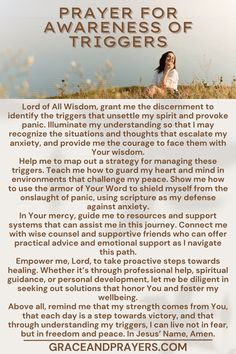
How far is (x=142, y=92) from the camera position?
2.93 m

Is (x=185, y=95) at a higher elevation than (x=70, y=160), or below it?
higher

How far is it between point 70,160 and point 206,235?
2.55ft

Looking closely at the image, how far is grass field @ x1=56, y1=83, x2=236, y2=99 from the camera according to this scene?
2.93 m

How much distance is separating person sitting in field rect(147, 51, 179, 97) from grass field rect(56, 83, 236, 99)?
1.1 inches

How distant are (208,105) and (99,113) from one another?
0.55m

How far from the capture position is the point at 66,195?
2.92 metres

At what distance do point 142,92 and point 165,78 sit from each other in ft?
0.45

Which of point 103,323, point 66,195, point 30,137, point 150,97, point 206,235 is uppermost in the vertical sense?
point 150,97

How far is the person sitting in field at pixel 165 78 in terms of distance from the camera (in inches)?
116

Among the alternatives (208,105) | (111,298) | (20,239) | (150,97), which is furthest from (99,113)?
(111,298)

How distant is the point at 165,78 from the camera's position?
2943 mm

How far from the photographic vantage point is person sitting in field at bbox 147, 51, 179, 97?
2.94m

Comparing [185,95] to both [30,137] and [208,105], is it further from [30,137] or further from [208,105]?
[30,137]

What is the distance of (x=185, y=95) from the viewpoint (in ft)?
9.62
